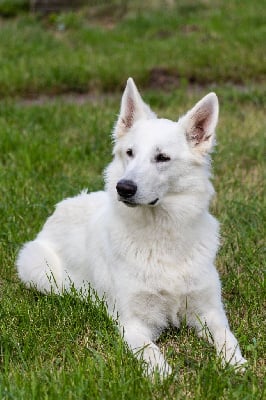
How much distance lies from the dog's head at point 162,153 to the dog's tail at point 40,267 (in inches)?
35.1

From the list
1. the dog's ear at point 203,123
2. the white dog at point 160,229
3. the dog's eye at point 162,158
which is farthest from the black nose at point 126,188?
the dog's ear at point 203,123

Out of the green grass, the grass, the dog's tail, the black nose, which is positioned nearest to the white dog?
the black nose

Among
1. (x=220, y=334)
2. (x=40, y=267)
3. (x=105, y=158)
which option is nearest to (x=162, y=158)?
(x=220, y=334)

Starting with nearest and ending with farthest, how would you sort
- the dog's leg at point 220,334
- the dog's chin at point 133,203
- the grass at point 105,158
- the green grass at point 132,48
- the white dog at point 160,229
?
1. the grass at point 105,158
2. the dog's leg at point 220,334
3. the dog's chin at point 133,203
4. the white dog at point 160,229
5. the green grass at point 132,48

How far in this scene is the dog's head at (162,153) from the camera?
3.85 meters

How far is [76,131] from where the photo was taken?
789 cm

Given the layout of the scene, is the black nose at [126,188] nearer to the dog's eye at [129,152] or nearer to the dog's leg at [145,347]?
the dog's eye at [129,152]

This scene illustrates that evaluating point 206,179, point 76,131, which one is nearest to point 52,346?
point 206,179

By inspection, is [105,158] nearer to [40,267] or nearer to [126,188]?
[40,267]

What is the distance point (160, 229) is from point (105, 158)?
324cm

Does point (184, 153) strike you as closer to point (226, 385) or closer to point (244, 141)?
point (226, 385)

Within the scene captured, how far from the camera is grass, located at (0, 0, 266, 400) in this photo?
3.42 meters

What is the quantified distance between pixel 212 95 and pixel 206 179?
0.45 metres

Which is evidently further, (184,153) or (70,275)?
(70,275)
